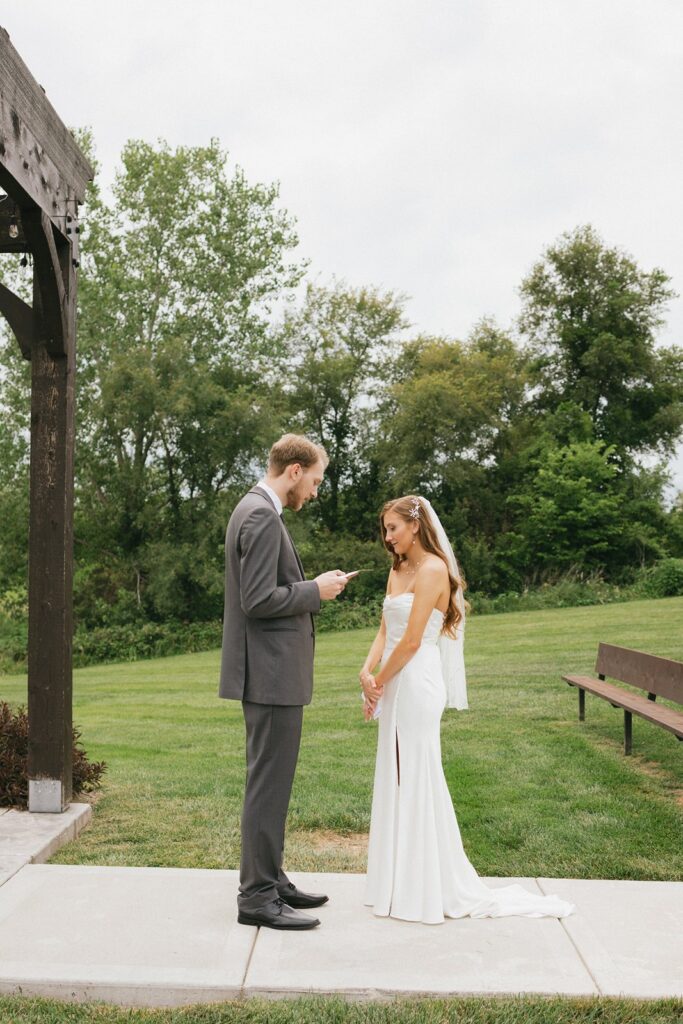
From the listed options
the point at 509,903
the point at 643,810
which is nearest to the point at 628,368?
the point at 643,810

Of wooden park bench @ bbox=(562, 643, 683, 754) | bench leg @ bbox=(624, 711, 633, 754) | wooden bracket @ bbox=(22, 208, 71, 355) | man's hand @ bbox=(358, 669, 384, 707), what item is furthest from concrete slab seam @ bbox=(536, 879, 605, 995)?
wooden bracket @ bbox=(22, 208, 71, 355)

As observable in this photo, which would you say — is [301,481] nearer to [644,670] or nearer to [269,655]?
[269,655]

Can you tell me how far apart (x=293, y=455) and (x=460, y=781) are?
4.03 meters

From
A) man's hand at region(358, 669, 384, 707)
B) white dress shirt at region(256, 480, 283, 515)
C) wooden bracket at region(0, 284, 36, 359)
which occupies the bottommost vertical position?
man's hand at region(358, 669, 384, 707)

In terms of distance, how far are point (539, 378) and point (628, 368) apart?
309 centimetres

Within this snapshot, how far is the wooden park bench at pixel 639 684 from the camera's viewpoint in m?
7.34

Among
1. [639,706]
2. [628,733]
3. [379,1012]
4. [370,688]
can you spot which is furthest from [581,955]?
[628,733]

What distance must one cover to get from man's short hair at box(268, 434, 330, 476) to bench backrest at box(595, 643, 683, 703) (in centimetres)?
398

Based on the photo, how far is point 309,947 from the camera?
13.6ft

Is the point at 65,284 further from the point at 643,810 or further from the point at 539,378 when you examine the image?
the point at 539,378

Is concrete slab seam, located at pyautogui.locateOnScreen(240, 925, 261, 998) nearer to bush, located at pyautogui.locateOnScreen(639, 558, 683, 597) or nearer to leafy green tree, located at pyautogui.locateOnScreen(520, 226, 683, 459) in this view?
bush, located at pyautogui.locateOnScreen(639, 558, 683, 597)

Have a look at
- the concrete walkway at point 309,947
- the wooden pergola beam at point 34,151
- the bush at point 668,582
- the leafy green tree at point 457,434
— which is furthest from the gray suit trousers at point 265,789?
the leafy green tree at point 457,434

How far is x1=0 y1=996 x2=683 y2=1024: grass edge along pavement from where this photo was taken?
3.51m

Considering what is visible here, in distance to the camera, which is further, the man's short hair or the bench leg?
the bench leg
